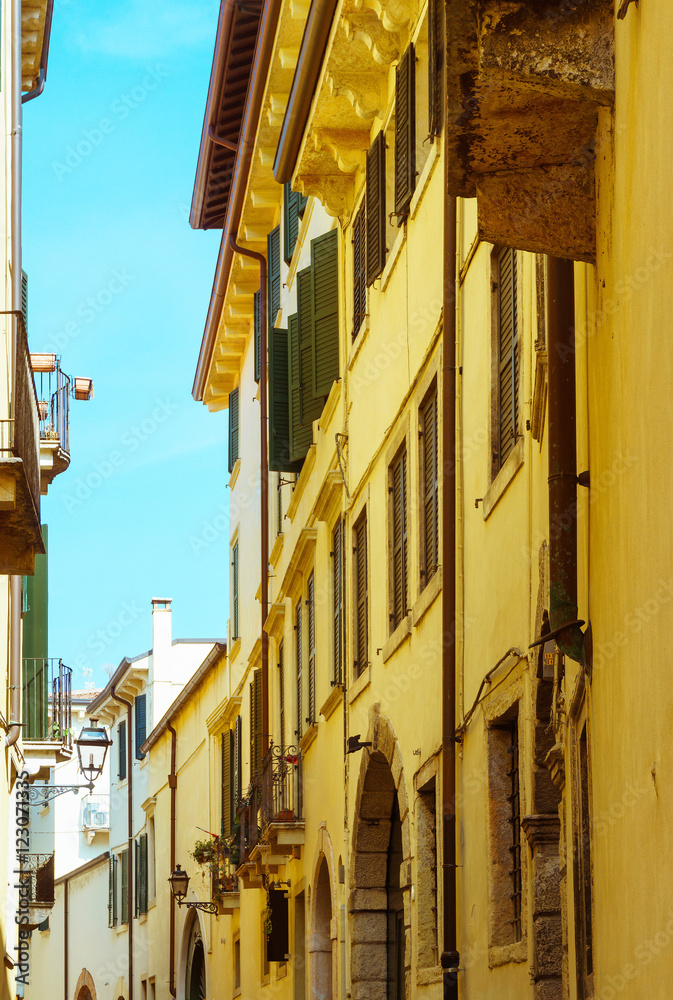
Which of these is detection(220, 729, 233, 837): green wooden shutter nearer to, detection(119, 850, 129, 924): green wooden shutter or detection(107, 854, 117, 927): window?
detection(119, 850, 129, 924): green wooden shutter

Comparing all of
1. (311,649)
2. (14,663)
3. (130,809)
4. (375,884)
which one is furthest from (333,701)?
(130,809)

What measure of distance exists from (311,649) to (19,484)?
915 centimetres

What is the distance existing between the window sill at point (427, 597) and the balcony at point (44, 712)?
1017 centimetres

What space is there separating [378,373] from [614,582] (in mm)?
9359

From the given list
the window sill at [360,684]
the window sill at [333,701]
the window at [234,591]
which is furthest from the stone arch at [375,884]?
the window at [234,591]

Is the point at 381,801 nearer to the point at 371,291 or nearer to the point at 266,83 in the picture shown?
the point at 371,291

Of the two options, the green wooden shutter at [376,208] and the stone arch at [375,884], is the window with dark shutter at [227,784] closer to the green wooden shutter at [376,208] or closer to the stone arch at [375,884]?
the stone arch at [375,884]

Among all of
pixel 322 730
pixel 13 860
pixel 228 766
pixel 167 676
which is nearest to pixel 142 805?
pixel 167 676

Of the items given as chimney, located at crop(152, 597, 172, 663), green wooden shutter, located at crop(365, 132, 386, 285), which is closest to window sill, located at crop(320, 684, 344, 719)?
green wooden shutter, located at crop(365, 132, 386, 285)

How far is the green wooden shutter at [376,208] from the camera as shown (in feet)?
48.1

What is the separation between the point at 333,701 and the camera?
16438 mm

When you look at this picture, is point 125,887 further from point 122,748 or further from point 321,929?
point 321,929

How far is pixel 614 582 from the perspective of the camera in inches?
211

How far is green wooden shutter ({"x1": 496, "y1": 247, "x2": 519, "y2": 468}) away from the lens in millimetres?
9477
